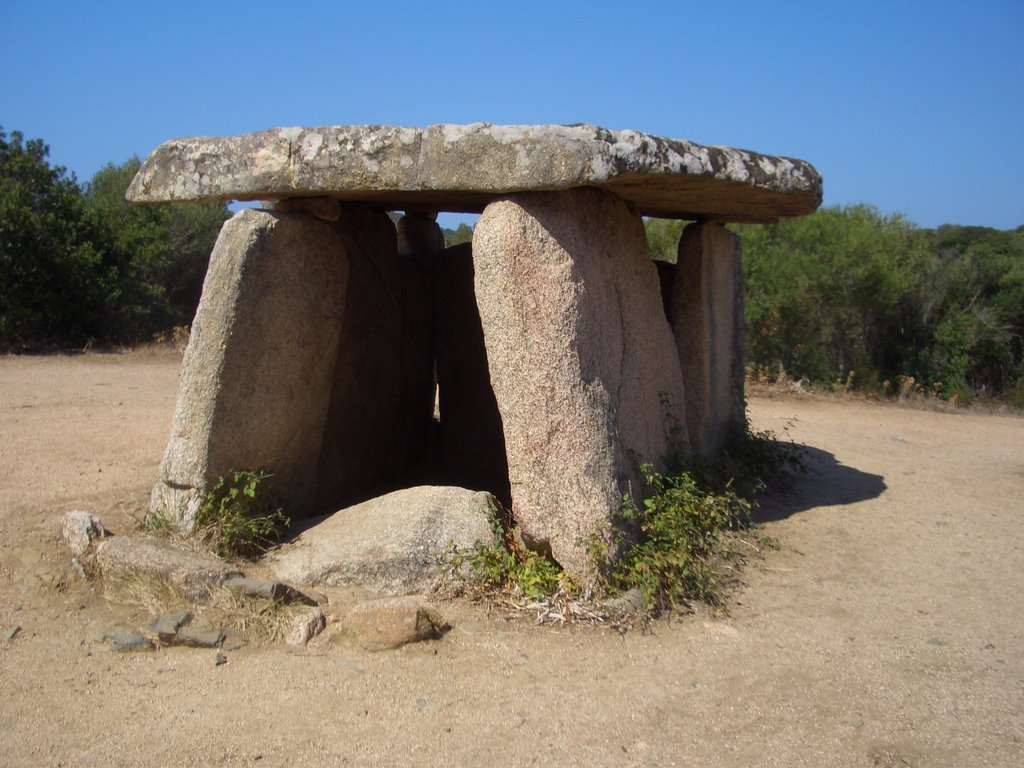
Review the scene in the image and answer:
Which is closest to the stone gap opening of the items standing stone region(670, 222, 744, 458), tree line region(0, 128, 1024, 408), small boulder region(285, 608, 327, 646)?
standing stone region(670, 222, 744, 458)

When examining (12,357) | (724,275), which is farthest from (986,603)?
(12,357)

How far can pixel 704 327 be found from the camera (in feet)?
19.3

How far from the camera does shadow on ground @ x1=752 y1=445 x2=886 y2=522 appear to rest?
5641 millimetres

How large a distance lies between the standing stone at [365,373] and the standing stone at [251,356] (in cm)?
42

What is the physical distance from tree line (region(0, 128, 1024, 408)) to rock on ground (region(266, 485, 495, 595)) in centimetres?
747

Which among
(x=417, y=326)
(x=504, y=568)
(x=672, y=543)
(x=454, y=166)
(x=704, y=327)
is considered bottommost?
(x=504, y=568)

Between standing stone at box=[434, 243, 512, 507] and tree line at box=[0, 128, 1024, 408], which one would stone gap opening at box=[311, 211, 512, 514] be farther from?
tree line at box=[0, 128, 1024, 408]

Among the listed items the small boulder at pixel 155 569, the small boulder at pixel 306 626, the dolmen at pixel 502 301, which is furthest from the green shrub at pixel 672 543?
the small boulder at pixel 155 569

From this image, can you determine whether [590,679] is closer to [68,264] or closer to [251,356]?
[251,356]

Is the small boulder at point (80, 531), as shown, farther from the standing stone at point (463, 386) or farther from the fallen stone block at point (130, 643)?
the standing stone at point (463, 386)

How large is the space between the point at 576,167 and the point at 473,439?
9.76 ft

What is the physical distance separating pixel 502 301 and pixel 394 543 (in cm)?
122

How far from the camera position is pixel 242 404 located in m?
4.72

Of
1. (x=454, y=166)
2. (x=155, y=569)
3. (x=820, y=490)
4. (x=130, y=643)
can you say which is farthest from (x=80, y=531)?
(x=820, y=490)
